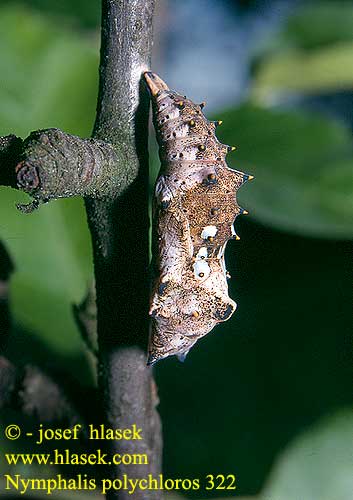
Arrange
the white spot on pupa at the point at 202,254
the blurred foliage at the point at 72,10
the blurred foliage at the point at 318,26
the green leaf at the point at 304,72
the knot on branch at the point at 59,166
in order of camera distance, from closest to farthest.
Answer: the knot on branch at the point at 59,166 → the white spot on pupa at the point at 202,254 → the green leaf at the point at 304,72 → the blurred foliage at the point at 318,26 → the blurred foliage at the point at 72,10

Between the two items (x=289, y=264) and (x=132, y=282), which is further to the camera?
(x=289, y=264)

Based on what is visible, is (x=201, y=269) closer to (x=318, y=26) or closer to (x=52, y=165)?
(x=52, y=165)

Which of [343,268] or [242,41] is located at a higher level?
[242,41]

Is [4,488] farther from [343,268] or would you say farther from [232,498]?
[343,268]

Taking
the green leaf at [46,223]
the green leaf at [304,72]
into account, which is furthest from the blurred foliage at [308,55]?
the green leaf at [46,223]

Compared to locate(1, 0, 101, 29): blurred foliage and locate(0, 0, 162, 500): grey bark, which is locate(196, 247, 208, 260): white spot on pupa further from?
locate(1, 0, 101, 29): blurred foliage

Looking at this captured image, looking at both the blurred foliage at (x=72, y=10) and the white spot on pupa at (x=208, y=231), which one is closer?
the white spot on pupa at (x=208, y=231)

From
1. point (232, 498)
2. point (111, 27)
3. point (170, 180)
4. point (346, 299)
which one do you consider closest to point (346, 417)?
point (232, 498)

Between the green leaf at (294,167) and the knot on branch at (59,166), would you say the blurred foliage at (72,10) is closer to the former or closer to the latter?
the green leaf at (294,167)
